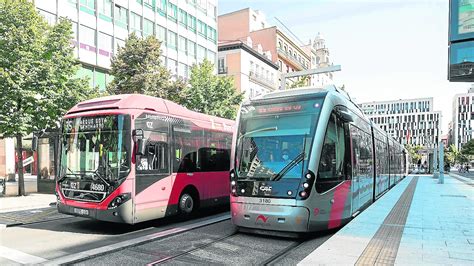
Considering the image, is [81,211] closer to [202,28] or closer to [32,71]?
[32,71]

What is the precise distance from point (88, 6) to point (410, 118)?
126 m

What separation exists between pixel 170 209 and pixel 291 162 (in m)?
3.72

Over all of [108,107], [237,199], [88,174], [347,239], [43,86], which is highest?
[43,86]

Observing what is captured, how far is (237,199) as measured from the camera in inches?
320

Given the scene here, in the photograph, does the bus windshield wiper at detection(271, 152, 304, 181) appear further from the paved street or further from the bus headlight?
the bus headlight

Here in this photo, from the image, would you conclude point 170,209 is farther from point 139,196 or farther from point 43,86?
point 43,86

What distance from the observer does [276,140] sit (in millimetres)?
7945

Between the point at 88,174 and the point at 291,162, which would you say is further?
the point at 88,174

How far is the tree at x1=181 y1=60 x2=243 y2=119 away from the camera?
26062 millimetres

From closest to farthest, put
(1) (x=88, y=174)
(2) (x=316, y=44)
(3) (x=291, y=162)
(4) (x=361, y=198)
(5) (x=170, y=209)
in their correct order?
(3) (x=291, y=162), (1) (x=88, y=174), (5) (x=170, y=209), (4) (x=361, y=198), (2) (x=316, y=44)

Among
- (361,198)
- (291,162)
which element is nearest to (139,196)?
(291,162)

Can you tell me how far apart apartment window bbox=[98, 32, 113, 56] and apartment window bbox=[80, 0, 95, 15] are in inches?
70.9

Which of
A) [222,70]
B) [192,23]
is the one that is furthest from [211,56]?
[192,23]

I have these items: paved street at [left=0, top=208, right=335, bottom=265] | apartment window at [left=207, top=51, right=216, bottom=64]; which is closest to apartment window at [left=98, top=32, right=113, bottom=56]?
apartment window at [left=207, top=51, right=216, bottom=64]
